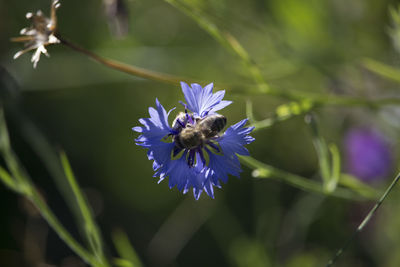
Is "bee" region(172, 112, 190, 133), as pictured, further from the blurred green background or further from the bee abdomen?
the blurred green background

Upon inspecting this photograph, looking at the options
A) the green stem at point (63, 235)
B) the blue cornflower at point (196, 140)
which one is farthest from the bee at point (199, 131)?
the green stem at point (63, 235)

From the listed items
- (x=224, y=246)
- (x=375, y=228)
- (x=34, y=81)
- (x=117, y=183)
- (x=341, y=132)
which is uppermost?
(x=34, y=81)

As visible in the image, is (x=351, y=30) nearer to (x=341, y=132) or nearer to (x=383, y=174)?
(x=341, y=132)

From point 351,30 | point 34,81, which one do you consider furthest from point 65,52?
point 351,30

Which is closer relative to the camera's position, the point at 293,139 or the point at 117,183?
the point at 293,139

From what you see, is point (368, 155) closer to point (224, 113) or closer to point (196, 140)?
point (224, 113)

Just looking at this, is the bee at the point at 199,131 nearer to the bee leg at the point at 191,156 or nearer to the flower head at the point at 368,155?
the bee leg at the point at 191,156

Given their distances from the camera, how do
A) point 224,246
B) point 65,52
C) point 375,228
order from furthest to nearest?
point 65,52 → point 224,246 → point 375,228

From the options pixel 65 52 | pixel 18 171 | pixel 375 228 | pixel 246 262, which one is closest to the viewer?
pixel 18 171

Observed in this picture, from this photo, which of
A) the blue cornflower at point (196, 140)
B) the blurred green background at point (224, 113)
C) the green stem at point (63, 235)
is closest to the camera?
the blue cornflower at point (196, 140)
